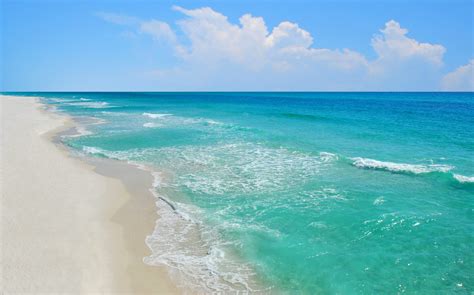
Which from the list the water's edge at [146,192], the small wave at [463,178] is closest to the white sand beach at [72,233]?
the water's edge at [146,192]

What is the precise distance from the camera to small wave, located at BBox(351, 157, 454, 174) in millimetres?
15746

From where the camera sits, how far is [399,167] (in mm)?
16328

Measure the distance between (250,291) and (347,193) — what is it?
287 inches

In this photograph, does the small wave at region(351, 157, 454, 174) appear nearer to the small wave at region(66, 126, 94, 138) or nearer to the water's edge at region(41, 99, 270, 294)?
the water's edge at region(41, 99, 270, 294)

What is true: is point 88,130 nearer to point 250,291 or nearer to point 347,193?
point 347,193

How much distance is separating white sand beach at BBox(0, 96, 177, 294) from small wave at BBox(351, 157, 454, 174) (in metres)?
11.2

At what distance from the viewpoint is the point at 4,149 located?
747 inches

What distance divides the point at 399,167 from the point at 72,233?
15.1 meters

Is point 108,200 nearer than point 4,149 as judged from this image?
Yes

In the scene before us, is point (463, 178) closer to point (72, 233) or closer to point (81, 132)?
point (72, 233)

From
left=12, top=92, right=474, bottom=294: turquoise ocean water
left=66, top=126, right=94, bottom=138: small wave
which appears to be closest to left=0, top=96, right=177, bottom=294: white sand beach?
left=12, top=92, right=474, bottom=294: turquoise ocean water

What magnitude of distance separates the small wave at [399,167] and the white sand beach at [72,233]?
1123cm

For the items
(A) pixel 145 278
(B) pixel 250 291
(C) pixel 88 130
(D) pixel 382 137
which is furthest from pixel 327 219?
(C) pixel 88 130

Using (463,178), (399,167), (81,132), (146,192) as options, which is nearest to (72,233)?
(146,192)
